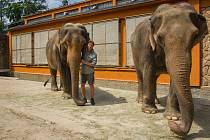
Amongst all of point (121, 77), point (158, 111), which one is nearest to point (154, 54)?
point (158, 111)

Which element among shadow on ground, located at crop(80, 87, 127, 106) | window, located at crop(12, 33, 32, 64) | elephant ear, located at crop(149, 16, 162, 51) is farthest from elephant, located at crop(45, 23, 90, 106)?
window, located at crop(12, 33, 32, 64)

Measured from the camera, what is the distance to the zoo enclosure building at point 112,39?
11141 millimetres

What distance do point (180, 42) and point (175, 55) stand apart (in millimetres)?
242

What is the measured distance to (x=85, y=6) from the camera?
2106cm

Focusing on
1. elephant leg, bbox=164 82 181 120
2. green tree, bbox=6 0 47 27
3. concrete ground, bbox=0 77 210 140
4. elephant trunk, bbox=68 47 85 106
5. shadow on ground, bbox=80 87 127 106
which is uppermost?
green tree, bbox=6 0 47 27

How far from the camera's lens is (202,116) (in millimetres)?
8109

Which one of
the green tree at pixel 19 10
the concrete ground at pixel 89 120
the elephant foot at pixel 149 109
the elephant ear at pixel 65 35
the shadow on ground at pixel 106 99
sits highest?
the green tree at pixel 19 10

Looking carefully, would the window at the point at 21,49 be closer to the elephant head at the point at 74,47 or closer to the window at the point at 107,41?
the window at the point at 107,41

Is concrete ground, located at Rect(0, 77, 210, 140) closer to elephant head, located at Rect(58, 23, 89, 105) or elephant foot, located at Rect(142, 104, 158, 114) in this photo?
elephant foot, located at Rect(142, 104, 158, 114)

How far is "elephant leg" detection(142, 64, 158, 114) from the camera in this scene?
8266 mm

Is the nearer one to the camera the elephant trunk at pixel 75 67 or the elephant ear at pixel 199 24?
the elephant ear at pixel 199 24

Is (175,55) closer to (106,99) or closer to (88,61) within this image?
(88,61)

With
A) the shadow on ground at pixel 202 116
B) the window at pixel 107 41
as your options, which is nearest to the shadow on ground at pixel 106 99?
the shadow on ground at pixel 202 116

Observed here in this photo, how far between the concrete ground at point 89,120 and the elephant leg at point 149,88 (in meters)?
0.22
